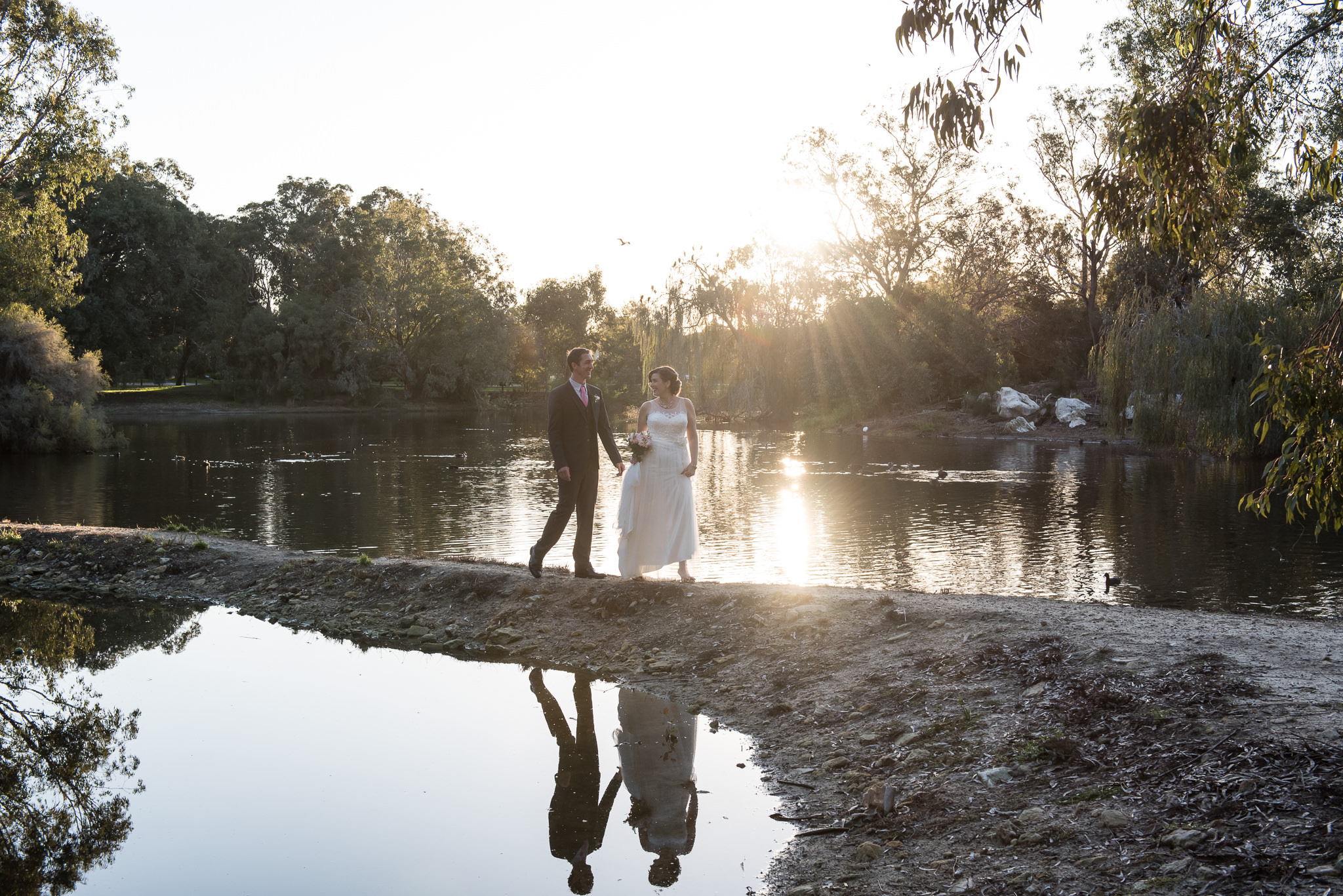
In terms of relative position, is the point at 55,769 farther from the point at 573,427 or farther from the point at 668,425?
the point at 668,425

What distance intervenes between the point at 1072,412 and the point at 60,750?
141ft

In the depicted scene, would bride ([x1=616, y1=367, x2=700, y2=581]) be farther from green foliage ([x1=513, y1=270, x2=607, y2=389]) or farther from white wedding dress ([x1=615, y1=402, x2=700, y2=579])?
green foliage ([x1=513, y1=270, x2=607, y2=389])

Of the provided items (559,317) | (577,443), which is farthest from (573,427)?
(559,317)

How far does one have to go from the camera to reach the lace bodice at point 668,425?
9.52 meters

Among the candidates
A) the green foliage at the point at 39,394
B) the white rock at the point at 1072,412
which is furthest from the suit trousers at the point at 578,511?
the white rock at the point at 1072,412

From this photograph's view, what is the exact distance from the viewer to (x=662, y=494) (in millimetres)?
9617

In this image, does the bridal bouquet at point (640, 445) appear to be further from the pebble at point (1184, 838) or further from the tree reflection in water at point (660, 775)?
the pebble at point (1184, 838)

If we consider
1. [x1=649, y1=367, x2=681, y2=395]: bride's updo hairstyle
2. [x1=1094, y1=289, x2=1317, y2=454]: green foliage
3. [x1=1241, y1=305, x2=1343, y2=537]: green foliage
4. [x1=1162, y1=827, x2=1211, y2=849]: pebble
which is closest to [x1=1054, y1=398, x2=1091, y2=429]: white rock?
[x1=1094, y1=289, x2=1317, y2=454]: green foliage

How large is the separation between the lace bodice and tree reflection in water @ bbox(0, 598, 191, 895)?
490 cm

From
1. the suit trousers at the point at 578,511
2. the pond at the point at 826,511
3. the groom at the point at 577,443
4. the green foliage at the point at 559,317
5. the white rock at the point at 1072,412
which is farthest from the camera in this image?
the green foliage at the point at 559,317

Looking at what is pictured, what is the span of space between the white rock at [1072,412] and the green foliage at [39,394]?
38215 mm

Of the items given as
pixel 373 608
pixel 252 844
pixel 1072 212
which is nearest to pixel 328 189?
pixel 1072 212

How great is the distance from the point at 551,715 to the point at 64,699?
12.8 feet

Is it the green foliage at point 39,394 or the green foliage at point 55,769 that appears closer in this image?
the green foliage at point 55,769
